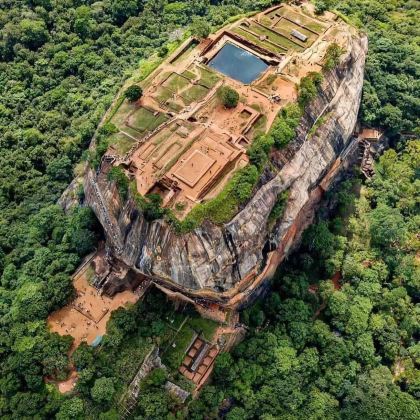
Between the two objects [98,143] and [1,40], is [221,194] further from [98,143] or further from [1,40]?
[1,40]

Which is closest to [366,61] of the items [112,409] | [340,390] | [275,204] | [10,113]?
[275,204]

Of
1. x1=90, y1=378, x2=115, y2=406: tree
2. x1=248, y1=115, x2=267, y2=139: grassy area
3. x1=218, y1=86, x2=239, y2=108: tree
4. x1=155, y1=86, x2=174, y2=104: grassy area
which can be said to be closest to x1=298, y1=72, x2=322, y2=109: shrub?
x1=248, y1=115, x2=267, y2=139: grassy area

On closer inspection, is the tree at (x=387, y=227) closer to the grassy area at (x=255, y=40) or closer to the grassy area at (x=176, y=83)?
the grassy area at (x=255, y=40)

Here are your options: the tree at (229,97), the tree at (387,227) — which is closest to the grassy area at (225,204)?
the tree at (229,97)

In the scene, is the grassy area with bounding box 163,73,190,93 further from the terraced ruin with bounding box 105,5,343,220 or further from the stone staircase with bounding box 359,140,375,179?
the stone staircase with bounding box 359,140,375,179

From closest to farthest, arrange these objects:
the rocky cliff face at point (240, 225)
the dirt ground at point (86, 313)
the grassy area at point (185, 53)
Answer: the rocky cliff face at point (240, 225)
the dirt ground at point (86, 313)
the grassy area at point (185, 53)

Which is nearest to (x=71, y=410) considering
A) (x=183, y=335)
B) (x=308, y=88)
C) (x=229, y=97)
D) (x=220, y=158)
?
(x=183, y=335)

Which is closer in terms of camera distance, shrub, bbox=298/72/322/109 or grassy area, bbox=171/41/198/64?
shrub, bbox=298/72/322/109
